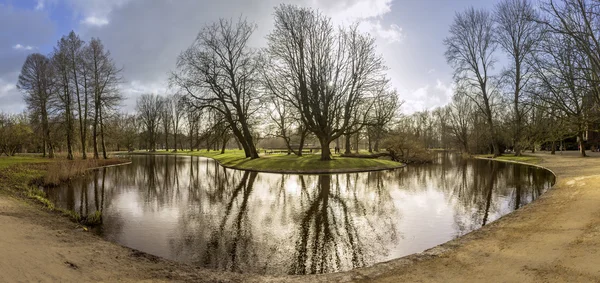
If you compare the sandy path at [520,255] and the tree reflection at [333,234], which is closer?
the sandy path at [520,255]

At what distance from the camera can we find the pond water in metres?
7.03

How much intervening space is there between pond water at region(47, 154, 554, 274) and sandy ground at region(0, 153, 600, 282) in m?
0.62

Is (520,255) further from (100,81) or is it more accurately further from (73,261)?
(100,81)

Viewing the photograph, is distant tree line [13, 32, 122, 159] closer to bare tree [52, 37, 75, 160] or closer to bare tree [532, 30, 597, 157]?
bare tree [52, 37, 75, 160]

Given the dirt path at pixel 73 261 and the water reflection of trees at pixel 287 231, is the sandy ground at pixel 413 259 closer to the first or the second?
the dirt path at pixel 73 261

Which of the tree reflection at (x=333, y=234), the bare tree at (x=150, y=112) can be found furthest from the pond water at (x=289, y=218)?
the bare tree at (x=150, y=112)

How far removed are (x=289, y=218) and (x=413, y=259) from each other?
4973mm

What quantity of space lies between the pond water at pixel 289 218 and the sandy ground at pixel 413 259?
0.62 metres

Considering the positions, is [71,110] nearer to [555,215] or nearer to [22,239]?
[22,239]

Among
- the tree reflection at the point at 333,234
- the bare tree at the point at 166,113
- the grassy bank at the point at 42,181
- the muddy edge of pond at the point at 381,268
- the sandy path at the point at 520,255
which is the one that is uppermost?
the bare tree at the point at 166,113

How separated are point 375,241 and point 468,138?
65.8 meters

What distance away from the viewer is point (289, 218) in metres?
10.5

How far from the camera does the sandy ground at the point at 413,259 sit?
16.9 feet

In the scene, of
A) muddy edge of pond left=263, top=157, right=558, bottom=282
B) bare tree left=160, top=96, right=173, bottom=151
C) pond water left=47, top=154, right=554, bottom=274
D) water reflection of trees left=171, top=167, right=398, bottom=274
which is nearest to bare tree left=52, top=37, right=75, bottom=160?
pond water left=47, top=154, right=554, bottom=274
